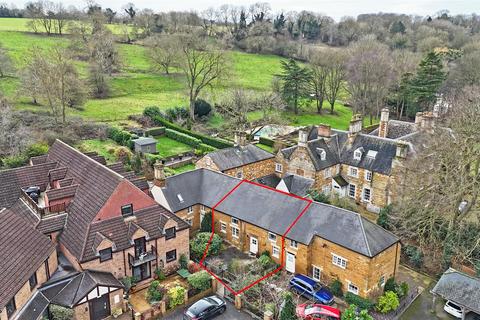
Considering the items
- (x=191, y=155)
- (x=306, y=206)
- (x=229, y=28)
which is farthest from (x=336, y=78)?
(x=229, y=28)

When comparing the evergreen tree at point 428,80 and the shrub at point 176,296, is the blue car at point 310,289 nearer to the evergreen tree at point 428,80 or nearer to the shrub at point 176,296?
the shrub at point 176,296

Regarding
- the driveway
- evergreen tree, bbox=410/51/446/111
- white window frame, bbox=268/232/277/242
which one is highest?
evergreen tree, bbox=410/51/446/111

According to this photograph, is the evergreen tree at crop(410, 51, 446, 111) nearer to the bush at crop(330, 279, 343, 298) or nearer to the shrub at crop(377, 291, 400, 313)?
the shrub at crop(377, 291, 400, 313)

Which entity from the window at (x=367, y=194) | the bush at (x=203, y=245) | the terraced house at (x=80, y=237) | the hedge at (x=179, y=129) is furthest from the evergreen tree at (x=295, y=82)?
the terraced house at (x=80, y=237)

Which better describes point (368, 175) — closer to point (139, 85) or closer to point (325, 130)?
point (325, 130)

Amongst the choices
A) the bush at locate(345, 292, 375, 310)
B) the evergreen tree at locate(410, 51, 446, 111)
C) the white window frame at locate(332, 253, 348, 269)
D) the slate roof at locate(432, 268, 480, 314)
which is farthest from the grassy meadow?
the slate roof at locate(432, 268, 480, 314)

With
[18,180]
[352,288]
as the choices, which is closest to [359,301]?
[352,288]

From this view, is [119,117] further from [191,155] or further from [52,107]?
[191,155]
